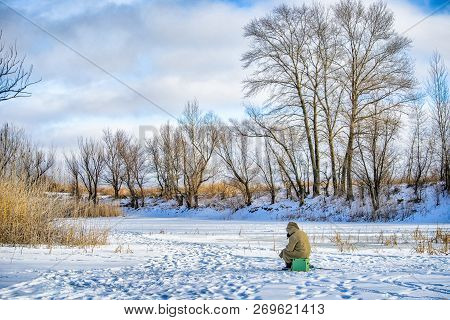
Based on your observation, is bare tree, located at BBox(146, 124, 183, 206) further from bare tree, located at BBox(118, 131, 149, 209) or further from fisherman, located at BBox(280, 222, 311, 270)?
fisherman, located at BBox(280, 222, 311, 270)

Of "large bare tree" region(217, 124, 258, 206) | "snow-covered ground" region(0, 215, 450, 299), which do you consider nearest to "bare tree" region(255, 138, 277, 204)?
"large bare tree" region(217, 124, 258, 206)

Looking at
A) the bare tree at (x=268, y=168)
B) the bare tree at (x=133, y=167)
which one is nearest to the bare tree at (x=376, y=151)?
the bare tree at (x=268, y=168)

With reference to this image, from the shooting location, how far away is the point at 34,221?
404 inches

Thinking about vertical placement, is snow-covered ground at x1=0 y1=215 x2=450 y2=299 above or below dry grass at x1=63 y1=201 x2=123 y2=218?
below

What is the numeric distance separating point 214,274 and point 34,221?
18.2 feet

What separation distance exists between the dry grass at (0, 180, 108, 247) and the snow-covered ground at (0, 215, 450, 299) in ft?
2.99

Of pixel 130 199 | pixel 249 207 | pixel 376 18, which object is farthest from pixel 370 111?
pixel 130 199

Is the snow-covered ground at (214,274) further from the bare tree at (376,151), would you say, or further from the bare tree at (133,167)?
the bare tree at (133,167)

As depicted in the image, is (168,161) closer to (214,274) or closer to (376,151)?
(376,151)

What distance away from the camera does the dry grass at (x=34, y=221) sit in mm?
9898

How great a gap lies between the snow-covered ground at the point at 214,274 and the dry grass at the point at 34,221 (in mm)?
911

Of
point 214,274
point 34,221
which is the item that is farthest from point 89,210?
point 214,274

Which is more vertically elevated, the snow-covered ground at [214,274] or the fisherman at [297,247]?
the fisherman at [297,247]

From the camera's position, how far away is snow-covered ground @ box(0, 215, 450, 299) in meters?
5.45
